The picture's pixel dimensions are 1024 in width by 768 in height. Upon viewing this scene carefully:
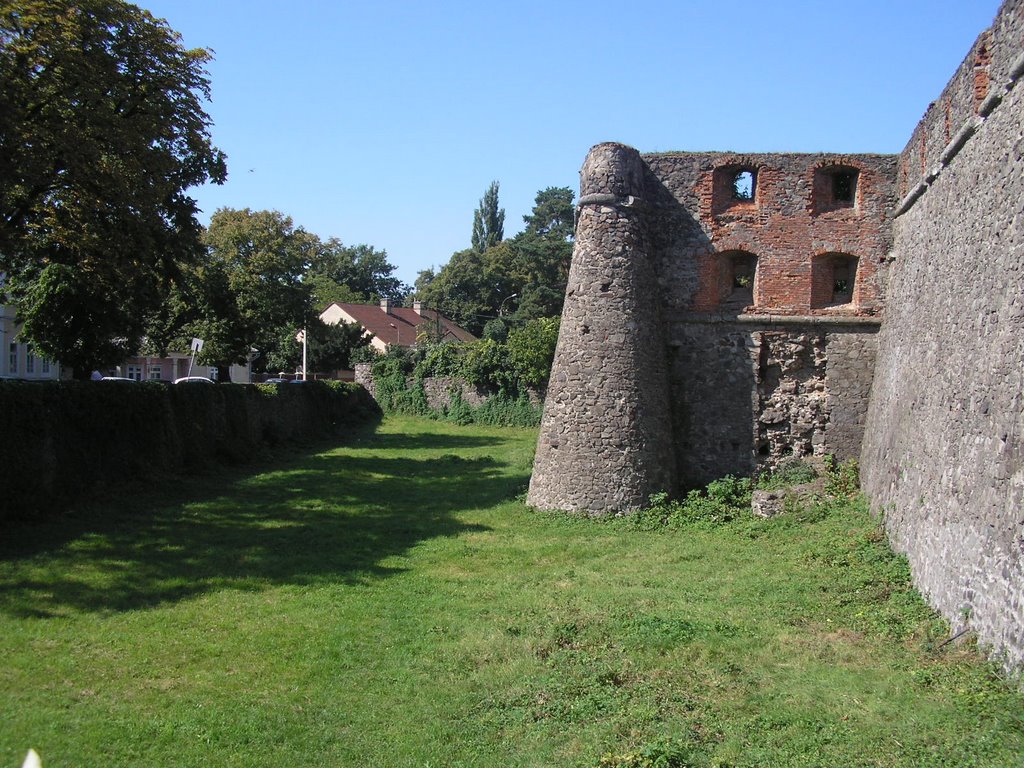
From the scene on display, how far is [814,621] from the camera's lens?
→ 8680 millimetres

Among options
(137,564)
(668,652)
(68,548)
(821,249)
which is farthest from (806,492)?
(68,548)

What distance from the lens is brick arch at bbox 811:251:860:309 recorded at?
15.6 metres

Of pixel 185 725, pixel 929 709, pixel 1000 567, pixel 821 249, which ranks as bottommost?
pixel 185 725

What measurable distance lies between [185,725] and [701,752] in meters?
3.89

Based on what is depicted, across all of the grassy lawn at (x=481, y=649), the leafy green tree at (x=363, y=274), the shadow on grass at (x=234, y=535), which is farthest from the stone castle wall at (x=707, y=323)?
the leafy green tree at (x=363, y=274)

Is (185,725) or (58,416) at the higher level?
(58,416)

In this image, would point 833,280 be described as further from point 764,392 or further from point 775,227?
point 764,392

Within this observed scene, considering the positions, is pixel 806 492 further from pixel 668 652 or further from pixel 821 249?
pixel 668 652

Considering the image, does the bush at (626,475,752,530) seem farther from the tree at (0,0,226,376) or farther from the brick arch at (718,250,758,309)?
the tree at (0,0,226,376)

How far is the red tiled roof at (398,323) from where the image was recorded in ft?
202

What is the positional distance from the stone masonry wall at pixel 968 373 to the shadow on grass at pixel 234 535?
667 centimetres

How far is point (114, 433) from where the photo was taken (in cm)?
1620

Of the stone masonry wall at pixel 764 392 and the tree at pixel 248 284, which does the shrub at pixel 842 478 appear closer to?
the stone masonry wall at pixel 764 392

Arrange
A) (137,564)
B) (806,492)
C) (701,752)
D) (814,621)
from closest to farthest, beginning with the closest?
(701,752) → (814,621) → (137,564) → (806,492)
